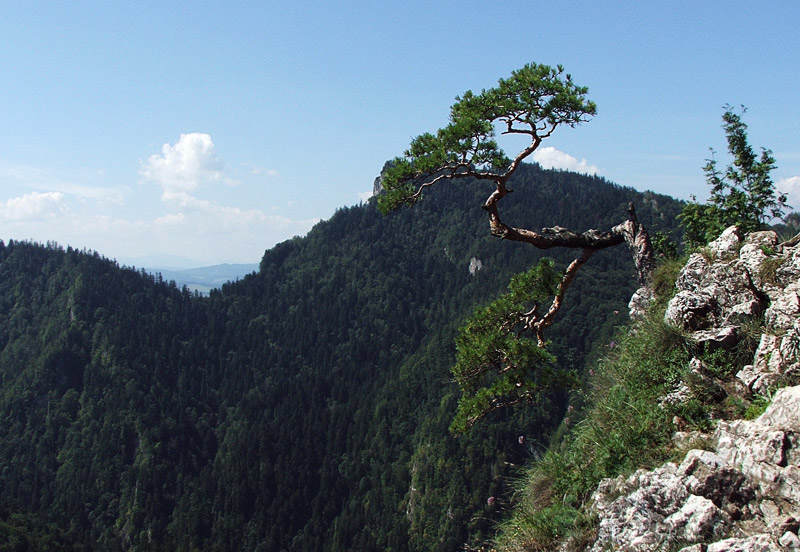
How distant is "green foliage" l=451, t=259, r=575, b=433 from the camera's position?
7.86 metres

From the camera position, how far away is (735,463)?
4.92m

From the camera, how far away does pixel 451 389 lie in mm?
141875

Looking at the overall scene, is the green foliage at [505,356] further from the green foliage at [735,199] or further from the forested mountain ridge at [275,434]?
the forested mountain ridge at [275,434]

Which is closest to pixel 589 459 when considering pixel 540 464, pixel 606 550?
pixel 540 464

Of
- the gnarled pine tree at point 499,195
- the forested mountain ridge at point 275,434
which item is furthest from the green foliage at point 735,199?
the forested mountain ridge at point 275,434

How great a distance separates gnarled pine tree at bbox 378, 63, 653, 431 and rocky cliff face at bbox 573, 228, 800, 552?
214 cm

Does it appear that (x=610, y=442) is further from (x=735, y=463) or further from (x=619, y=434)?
(x=735, y=463)

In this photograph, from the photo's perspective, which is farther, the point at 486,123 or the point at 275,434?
the point at 275,434

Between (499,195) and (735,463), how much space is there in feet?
17.0

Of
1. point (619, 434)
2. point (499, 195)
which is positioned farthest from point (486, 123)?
point (619, 434)

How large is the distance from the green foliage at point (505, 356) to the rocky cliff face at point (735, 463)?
1987mm

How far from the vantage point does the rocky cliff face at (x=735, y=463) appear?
14.7 feet

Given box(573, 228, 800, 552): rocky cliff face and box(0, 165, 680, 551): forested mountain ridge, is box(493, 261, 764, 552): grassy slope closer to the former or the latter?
box(573, 228, 800, 552): rocky cliff face

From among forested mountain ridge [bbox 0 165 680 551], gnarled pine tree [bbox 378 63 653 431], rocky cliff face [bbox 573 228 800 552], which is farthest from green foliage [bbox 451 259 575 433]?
forested mountain ridge [bbox 0 165 680 551]
